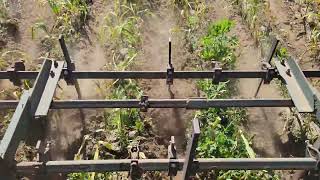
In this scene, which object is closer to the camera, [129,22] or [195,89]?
[195,89]

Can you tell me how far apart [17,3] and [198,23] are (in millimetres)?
2496

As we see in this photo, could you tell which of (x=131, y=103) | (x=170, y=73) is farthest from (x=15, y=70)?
(x=170, y=73)

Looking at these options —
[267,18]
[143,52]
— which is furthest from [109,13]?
[267,18]

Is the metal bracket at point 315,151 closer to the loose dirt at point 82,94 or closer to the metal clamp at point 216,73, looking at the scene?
the metal clamp at point 216,73

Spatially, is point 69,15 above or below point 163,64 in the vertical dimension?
above

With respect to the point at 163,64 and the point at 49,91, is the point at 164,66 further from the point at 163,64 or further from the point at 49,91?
the point at 49,91

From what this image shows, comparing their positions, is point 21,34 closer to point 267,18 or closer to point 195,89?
point 195,89

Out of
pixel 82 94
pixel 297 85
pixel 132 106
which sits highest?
pixel 82 94

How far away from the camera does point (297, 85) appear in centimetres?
397

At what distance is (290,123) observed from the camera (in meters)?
4.79

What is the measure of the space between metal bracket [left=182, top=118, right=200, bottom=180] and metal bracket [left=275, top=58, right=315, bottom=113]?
116 cm

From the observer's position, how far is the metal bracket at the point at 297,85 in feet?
12.1

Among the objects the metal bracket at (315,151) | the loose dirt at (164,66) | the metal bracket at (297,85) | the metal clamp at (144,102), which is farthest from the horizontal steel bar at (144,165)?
the loose dirt at (164,66)

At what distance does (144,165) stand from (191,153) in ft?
1.39
